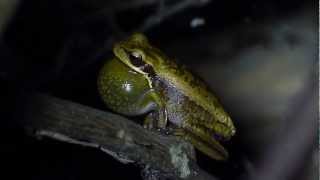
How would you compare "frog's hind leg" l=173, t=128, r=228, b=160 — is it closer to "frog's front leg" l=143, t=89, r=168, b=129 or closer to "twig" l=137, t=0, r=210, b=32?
"frog's front leg" l=143, t=89, r=168, b=129

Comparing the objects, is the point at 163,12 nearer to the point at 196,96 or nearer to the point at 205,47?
the point at 205,47

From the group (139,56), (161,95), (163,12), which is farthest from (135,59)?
(163,12)

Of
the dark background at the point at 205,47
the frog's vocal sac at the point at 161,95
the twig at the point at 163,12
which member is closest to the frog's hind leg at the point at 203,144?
the frog's vocal sac at the point at 161,95

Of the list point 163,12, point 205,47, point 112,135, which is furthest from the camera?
point 205,47

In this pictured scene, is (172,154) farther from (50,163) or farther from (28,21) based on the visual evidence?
(28,21)

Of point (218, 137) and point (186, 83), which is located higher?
point (186, 83)
